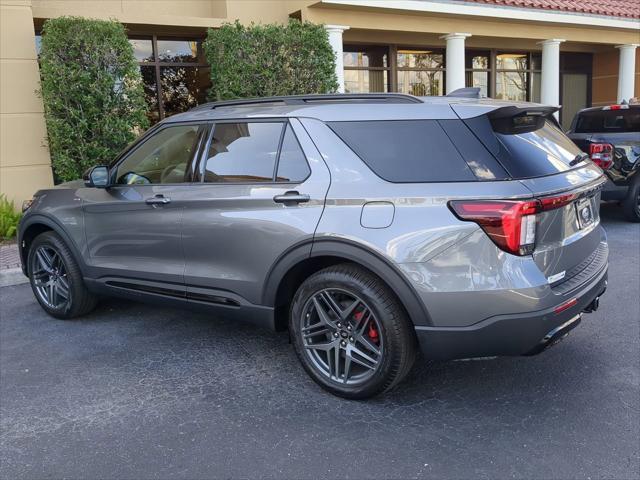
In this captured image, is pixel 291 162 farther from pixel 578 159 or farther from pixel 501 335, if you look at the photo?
pixel 578 159

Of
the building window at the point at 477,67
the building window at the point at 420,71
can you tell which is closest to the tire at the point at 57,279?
the building window at the point at 420,71

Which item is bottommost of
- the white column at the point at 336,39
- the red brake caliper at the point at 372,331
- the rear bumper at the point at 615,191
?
the rear bumper at the point at 615,191

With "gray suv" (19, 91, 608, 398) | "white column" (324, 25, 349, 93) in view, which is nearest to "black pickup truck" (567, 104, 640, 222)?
"white column" (324, 25, 349, 93)

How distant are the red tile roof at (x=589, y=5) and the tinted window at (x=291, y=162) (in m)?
10.1

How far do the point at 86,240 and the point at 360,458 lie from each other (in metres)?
2.99

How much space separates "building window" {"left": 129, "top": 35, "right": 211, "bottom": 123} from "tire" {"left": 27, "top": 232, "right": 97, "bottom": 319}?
237 inches

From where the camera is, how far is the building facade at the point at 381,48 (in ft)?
29.9

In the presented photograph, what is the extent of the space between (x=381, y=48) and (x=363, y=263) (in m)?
11.6

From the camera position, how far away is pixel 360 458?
10.2 feet

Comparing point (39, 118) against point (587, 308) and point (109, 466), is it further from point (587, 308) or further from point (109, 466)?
point (587, 308)

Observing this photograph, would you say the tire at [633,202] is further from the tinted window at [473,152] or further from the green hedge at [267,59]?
the tinted window at [473,152]

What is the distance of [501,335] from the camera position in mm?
3195

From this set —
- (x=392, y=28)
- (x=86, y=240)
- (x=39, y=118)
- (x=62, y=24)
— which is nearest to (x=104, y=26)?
(x=62, y=24)

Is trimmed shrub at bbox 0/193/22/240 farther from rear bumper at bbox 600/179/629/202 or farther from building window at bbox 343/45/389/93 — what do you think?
rear bumper at bbox 600/179/629/202
